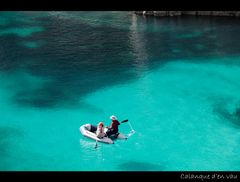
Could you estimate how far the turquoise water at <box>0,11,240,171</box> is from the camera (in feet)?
37.9

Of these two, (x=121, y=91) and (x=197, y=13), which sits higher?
(x=197, y=13)

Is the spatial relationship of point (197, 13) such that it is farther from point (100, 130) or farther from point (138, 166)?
point (138, 166)

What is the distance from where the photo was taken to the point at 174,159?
11.4 m

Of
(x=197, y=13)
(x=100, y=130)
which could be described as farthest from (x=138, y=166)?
(x=197, y=13)

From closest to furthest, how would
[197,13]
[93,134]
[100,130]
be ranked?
[100,130] < [93,134] < [197,13]

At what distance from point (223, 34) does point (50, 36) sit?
10820 millimetres

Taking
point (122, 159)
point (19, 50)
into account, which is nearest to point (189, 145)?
point (122, 159)

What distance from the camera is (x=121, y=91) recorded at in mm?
15742

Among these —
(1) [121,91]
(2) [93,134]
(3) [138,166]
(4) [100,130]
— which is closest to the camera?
(3) [138,166]

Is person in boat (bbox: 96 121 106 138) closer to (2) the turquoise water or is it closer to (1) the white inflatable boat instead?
(1) the white inflatable boat
